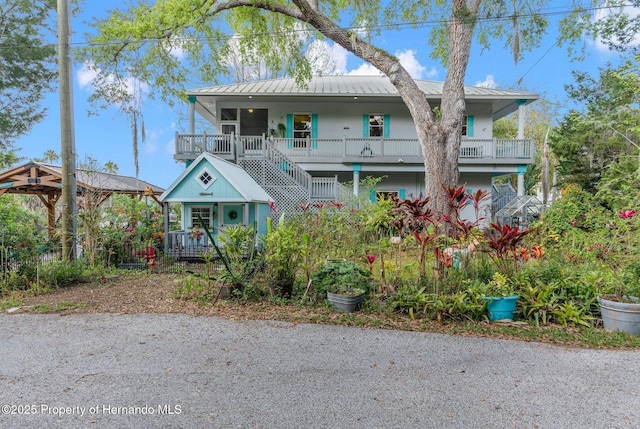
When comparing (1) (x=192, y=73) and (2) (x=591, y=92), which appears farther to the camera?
(2) (x=591, y=92)

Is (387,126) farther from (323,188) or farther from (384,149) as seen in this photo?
(323,188)

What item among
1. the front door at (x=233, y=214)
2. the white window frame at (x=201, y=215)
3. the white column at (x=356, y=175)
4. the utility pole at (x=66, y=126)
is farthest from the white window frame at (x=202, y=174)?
the white column at (x=356, y=175)

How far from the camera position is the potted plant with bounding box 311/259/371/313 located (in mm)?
4953

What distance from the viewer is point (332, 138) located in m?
16.1

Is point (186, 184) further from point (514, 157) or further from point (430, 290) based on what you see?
point (514, 157)

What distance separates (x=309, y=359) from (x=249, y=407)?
1.00 metres

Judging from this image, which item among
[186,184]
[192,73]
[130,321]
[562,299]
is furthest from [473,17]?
[130,321]

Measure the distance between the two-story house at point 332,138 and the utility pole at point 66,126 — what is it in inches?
241

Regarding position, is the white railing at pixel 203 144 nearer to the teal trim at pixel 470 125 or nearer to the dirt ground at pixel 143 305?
the dirt ground at pixel 143 305

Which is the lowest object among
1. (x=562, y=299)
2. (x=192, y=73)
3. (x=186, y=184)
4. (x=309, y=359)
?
(x=309, y=359)

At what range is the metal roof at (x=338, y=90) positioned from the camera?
15.0 meters

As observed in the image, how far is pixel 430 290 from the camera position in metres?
4.97

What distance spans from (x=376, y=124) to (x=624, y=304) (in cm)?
1397

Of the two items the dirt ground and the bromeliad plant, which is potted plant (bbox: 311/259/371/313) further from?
the bromeliad plant
